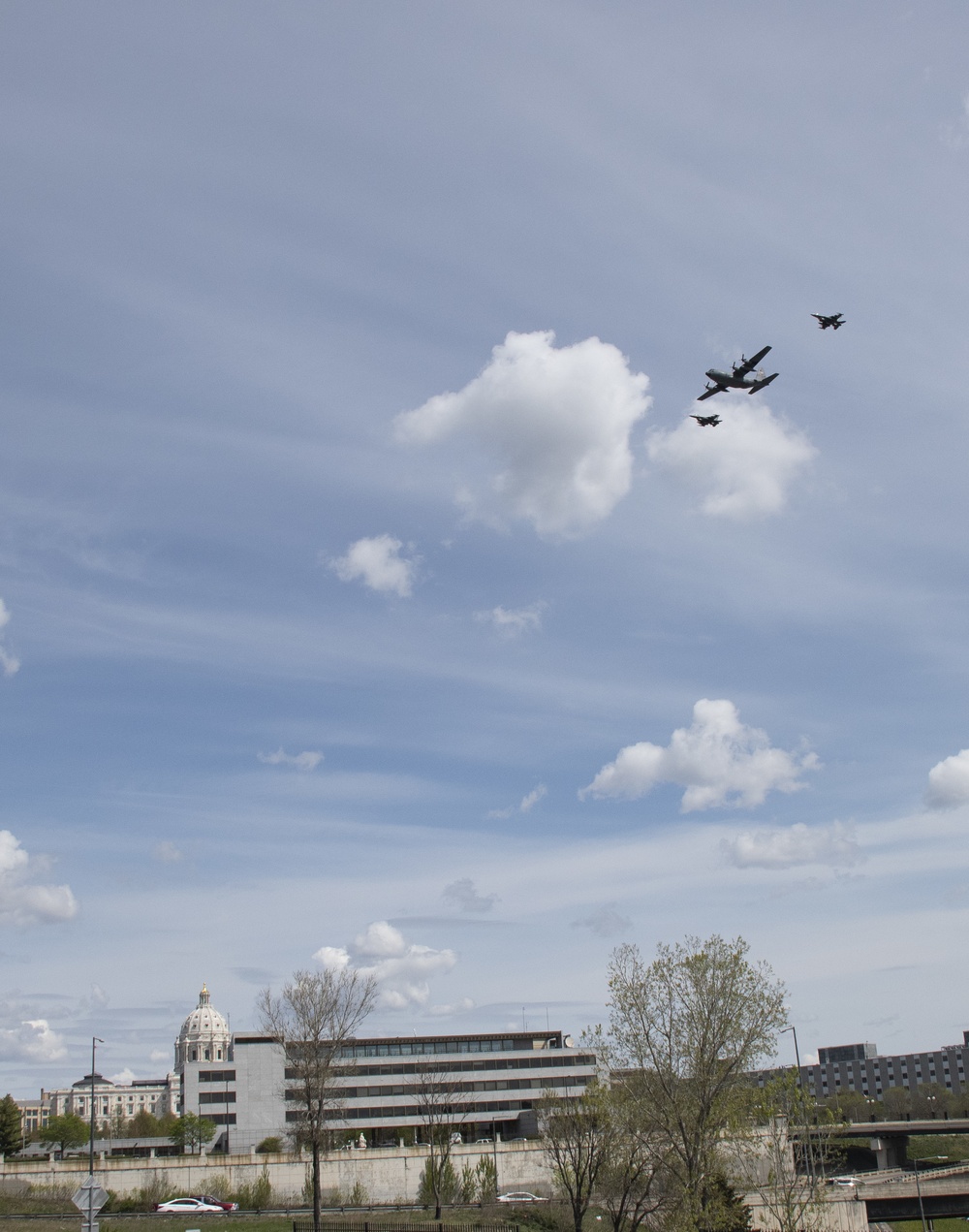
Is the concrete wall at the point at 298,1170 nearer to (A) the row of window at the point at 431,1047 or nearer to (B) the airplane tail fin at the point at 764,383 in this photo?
(A) the row of window at the point at 431,1047

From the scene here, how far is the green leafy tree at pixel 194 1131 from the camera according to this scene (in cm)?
11669

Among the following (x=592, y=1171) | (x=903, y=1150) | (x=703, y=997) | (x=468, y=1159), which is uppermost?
(x=703, y=997)

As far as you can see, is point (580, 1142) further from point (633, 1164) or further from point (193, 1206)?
point (193, 1206)

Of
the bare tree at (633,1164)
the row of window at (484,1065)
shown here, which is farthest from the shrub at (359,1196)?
the row of window at (484,1065)

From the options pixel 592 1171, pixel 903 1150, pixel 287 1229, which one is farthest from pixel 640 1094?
pixel 903 1150

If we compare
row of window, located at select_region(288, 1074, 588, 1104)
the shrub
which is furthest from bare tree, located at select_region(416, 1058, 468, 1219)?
the shrub

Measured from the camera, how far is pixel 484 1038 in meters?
132

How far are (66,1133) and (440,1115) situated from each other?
8831 cm

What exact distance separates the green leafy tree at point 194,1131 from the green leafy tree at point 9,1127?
17307 millimetres

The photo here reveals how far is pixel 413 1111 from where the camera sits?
12256 centimetres

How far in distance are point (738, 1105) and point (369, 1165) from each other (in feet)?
175

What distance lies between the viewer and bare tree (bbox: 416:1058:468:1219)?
251ft

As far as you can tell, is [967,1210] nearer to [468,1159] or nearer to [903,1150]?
[468,1159]

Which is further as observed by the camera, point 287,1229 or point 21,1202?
point 21,1202
